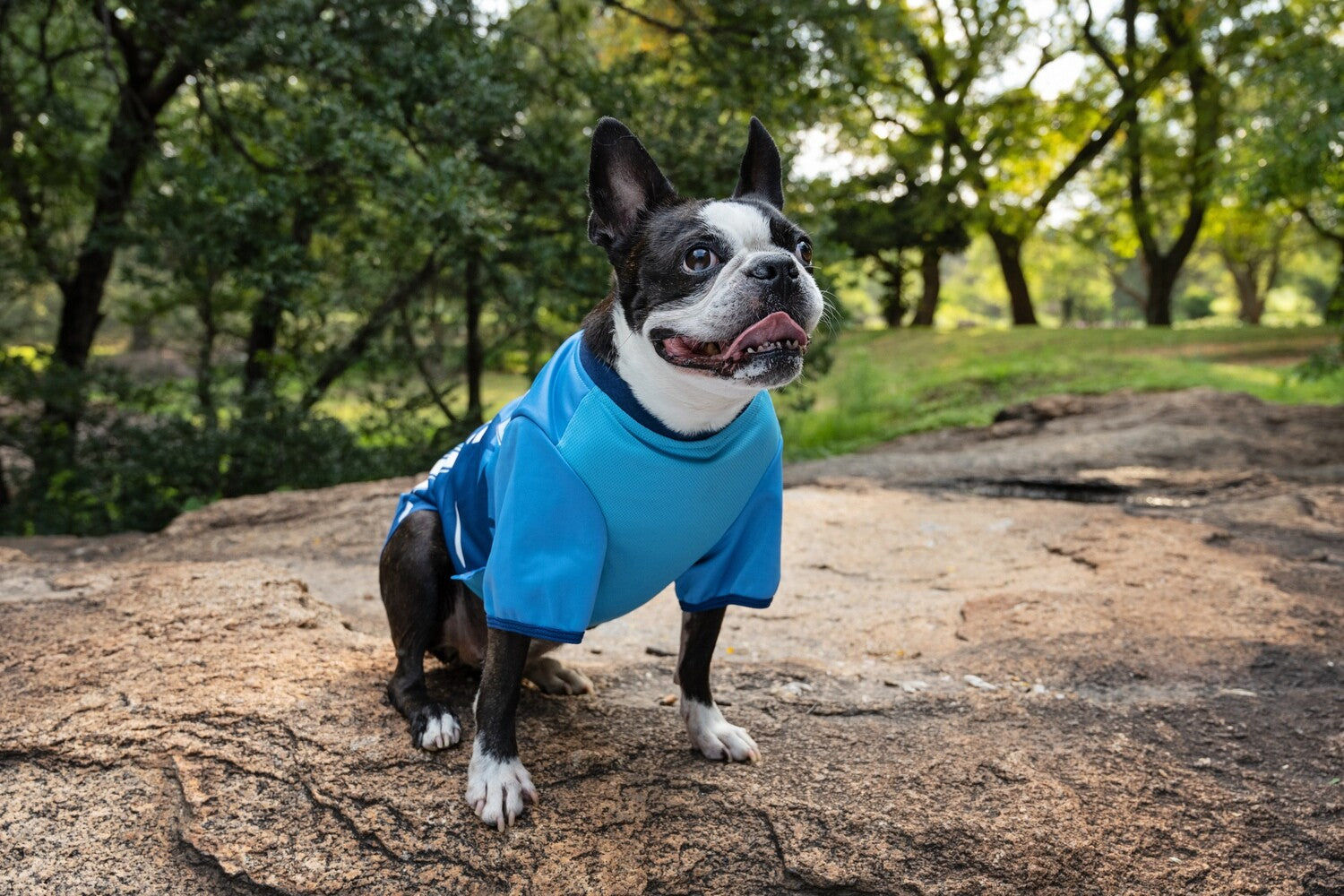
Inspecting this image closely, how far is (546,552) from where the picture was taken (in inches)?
100

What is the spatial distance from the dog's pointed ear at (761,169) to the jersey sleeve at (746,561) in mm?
832

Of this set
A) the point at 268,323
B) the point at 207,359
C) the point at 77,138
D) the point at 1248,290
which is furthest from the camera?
the point at 1248,290

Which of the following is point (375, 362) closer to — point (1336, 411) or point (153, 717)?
point (153, 717)

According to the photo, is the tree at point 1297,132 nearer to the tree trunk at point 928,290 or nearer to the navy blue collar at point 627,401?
the navy blue collar at point 627,401

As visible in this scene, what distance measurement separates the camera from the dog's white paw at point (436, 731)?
2816mm

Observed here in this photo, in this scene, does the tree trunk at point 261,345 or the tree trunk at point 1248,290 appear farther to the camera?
the tree trunk at point 1248,290

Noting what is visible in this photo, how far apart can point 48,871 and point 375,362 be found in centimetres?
757

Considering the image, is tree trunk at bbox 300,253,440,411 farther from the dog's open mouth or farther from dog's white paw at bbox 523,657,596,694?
the dog's open mouth

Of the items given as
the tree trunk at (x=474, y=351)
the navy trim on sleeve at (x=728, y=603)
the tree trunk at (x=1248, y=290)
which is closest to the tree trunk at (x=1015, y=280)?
the tree trunk at (x=1248, y=290)

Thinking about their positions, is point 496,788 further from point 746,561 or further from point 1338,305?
Answer: point 1338,305

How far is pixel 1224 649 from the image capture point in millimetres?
3949

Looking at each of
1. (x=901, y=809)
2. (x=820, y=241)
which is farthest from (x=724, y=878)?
(x=820, y=241)

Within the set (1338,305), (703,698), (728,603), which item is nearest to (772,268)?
(728,603)

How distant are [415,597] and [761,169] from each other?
170 centimetres
